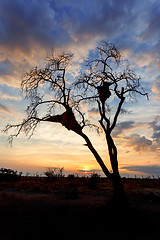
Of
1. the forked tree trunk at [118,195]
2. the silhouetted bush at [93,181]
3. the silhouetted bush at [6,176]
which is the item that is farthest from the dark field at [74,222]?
the silhouetted bush at [6,176]

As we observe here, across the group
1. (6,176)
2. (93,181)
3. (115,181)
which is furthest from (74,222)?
(6,176)

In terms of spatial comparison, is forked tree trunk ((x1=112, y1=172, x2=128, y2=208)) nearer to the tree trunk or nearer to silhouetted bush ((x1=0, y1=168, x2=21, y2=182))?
the tree trunk

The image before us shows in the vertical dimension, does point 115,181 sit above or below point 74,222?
above

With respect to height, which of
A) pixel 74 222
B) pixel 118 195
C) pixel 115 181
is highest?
pixel 115 181

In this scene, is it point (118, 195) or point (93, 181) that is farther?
point (93, 181)

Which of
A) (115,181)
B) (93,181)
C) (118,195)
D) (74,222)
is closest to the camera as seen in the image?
(74,222)

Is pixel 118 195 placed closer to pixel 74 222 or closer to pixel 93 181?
pixel 74 222

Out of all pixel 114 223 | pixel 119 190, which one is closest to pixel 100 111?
pixel 119 190

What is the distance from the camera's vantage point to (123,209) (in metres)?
8.03

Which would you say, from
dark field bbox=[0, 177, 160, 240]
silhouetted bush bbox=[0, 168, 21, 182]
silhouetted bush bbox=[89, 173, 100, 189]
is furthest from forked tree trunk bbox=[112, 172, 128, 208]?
silhouetted bush bbox=[0, 168, 21, 182]

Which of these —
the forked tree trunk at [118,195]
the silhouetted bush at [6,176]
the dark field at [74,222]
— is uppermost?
the silhouetted bush at [6,176]

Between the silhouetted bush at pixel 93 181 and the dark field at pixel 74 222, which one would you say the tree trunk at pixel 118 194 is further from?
the silhouetted bush at pixel 93 181

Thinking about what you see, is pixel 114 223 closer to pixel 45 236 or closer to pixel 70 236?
pixel 70 236

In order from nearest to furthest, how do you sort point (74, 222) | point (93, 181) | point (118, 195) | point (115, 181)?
1. point (74, 222)
2. point (118, 195)
3. point (115, 181)
4. point (93, 181)
